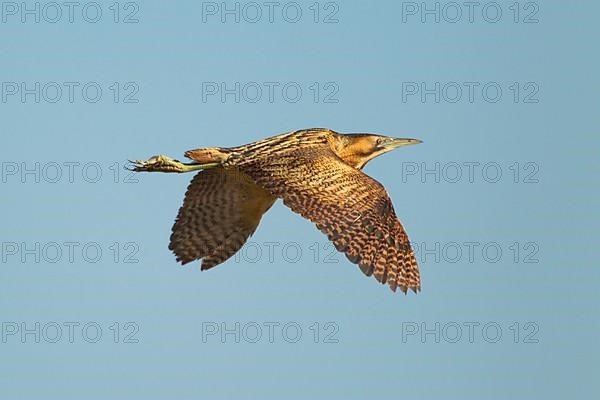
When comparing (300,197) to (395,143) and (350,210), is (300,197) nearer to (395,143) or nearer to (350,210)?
(350,210)

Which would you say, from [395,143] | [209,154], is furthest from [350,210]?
[395,143]

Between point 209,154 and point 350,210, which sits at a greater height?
point 209,154

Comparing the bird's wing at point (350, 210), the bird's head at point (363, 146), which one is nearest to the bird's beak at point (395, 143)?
the bird's head at point (363, 146)

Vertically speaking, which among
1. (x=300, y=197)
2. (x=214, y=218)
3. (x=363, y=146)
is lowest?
(x=214, y=218)

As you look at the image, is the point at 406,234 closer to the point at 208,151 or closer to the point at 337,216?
the point at 337,216

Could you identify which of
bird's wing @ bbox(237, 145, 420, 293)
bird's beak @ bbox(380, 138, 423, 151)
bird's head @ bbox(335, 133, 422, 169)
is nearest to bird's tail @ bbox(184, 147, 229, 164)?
bird's wing @ bbox(237, 145, 420, 293)

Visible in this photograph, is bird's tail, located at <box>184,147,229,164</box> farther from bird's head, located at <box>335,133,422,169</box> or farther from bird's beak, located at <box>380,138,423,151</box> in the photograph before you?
bird's beak, located at <box>380,138,423,151</box>

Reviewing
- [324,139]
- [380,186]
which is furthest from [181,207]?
[380,186]

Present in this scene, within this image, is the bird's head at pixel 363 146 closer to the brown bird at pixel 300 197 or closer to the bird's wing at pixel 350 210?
the brown bird at pixel 300 197
